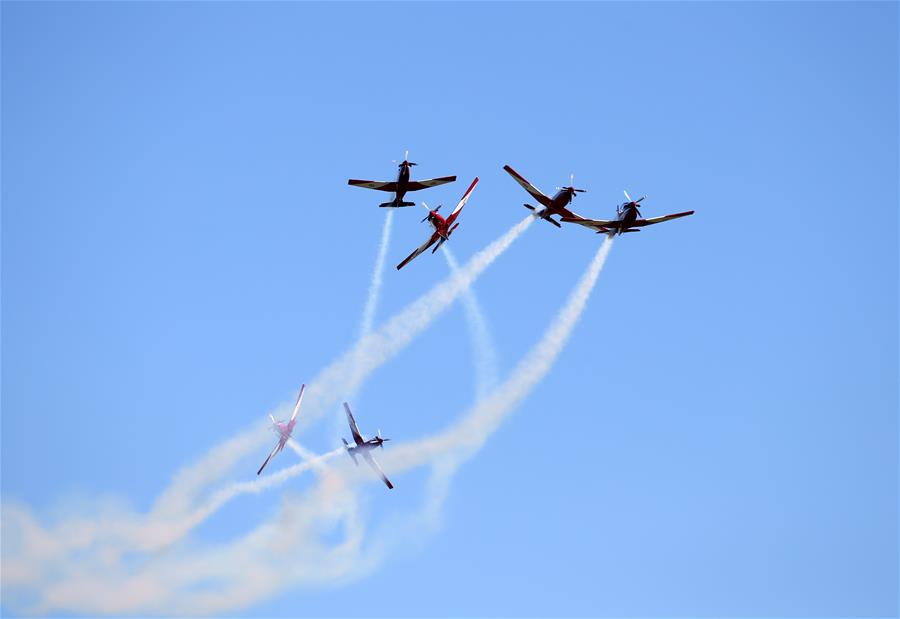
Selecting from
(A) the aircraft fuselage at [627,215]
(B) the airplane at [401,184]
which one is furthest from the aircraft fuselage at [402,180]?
(A) the aircraft fuselage at [627,215]

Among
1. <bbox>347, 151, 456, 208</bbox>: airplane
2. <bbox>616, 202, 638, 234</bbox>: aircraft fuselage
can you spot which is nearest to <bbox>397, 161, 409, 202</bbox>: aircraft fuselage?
<bbox>347, 151, 456, 208</bbox>: airplane

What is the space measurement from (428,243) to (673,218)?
62.9 ft

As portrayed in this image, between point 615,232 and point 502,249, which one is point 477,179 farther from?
point 615,232

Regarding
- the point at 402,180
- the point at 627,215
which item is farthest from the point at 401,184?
the point at 627,215

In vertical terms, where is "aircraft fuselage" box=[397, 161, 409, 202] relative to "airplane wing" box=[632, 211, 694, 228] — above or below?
above

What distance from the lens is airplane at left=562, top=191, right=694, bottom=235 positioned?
286 feet

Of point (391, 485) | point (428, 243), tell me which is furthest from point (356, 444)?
point (428, 243)

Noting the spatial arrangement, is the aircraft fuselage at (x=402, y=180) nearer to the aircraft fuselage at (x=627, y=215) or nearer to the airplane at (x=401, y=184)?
the airplane at (x=401, y=184)

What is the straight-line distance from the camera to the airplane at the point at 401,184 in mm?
86000

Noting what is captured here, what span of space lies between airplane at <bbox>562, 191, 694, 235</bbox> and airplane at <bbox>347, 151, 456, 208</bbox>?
10.3m

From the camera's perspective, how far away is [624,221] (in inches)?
3460

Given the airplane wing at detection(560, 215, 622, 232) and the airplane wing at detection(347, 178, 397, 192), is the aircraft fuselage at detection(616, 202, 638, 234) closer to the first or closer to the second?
the airplane wing at detection(560, 215, 622, 232)

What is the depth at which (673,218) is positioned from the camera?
90.1 metres

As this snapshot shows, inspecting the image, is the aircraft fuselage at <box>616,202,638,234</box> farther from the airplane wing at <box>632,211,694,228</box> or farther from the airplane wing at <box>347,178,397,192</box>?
the airplane wing at <box>347,178,397,192</box>
